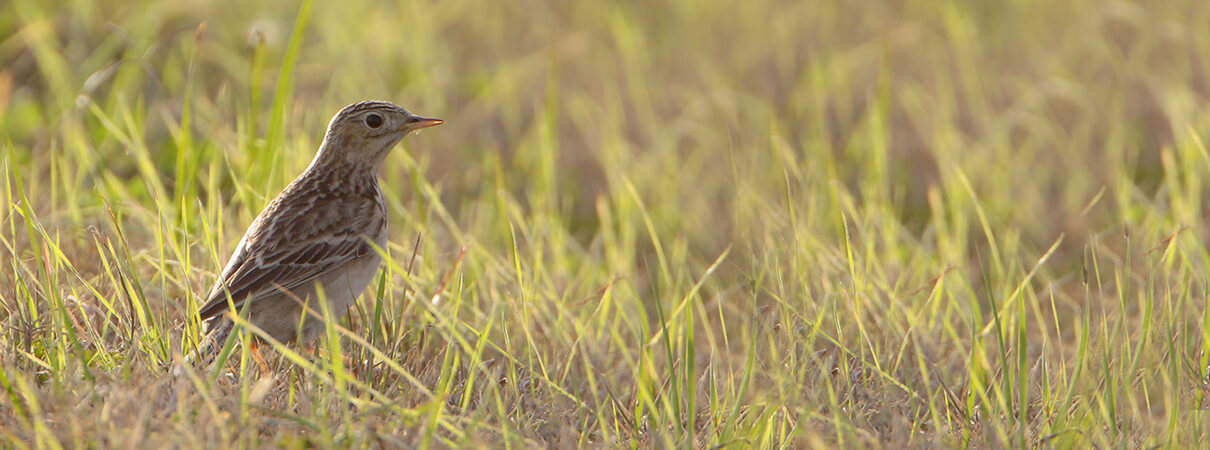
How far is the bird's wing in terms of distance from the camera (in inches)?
179

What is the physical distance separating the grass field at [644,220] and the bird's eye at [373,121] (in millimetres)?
435

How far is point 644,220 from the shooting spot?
22.3 feet

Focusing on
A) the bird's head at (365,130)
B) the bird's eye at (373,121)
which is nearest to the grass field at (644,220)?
the bird's head at (365,130)

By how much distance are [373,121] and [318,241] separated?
63cm

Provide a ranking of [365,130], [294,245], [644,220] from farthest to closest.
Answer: [644,220] → [365,130] → [294,245]

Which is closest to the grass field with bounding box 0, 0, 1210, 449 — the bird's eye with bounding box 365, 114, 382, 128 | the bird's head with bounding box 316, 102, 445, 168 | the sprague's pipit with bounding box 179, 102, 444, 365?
the sprague's pipit with bounding box 179, 102, 444, 365

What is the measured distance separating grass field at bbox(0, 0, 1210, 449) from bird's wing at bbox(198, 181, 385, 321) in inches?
9.1

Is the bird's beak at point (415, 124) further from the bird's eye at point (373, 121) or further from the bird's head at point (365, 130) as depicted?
the bird's eye at point (373, 121)

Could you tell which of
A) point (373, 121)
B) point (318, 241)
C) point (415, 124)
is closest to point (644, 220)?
point (415, 124)

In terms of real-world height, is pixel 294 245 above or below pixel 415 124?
below

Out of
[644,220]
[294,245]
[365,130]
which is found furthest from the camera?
[644,220]

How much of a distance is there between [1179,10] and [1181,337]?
6.39 metres

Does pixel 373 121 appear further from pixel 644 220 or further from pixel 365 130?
pixel 644 220

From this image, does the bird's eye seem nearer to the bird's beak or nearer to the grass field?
the bird's beak
